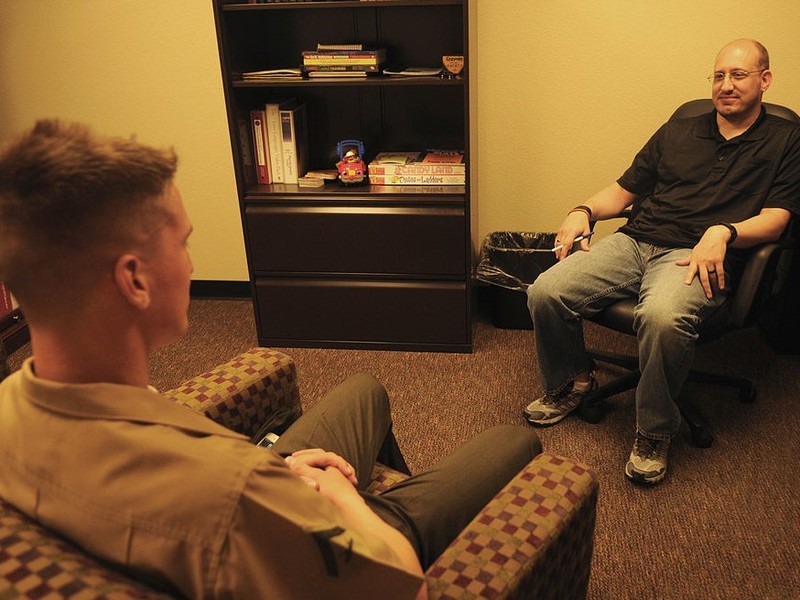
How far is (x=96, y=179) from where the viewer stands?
31.1 inches

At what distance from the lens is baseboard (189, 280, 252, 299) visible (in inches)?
137

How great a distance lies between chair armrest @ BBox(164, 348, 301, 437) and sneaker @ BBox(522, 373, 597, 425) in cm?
97

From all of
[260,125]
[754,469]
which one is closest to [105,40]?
[260,125]

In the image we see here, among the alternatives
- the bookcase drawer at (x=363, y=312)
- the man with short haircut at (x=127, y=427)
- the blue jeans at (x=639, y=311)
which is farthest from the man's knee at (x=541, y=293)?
the man with short haircut at (x=127, y=427)

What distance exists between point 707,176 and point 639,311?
0.54m

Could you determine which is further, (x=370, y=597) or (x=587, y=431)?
(x=587, y=431)

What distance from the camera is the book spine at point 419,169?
274cm

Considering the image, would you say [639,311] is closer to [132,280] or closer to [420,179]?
[420,179]

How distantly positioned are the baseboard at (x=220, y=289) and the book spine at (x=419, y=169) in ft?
3.35

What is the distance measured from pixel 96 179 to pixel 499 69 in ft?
7.78

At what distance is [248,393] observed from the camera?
1.57 meters

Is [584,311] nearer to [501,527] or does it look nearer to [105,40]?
[501,527]

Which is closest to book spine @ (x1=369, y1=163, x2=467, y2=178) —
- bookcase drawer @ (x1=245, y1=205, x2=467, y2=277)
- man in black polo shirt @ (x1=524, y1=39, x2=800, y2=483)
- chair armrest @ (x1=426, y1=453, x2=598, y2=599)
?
bookcase drawer @ (x1=245, y1=205, x2=467, y2=277)

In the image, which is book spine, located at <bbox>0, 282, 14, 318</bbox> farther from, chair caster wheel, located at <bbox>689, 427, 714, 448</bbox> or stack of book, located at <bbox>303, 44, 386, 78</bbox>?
chair caster wheel, located at <bbox>689, 427, 714, 448</bbox>
